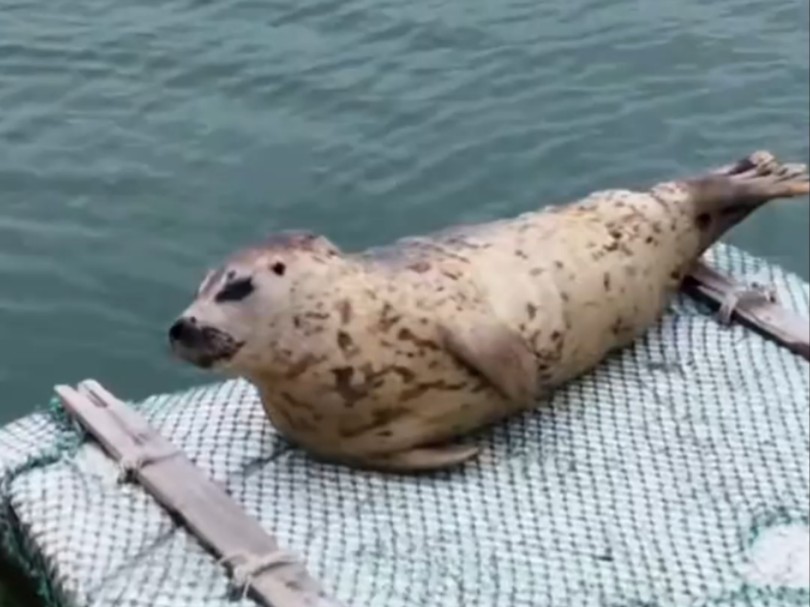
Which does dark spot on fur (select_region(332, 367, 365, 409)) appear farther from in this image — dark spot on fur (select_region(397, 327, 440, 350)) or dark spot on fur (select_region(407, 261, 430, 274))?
dark spot on fur (select_region(407, 261, 430, 274))

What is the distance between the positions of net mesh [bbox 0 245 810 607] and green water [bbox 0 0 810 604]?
1.24m

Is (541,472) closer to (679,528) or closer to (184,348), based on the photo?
(679,528)

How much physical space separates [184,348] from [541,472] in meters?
0.84

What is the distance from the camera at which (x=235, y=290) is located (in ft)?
13.9

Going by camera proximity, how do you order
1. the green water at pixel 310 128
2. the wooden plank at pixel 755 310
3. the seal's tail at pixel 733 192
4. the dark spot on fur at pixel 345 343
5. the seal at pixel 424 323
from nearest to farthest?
1. the seal at pixel 424 323
2. the dark spot on fur at pixel 345 343
3. the wooden plank at pixel 755 310
4. the seal's tail at pixel 733 192
5. the green water at pixel 310 128

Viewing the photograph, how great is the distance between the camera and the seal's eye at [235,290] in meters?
4.23

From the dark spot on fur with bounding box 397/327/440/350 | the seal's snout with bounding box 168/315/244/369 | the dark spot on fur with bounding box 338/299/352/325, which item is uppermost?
the seal's snout with bounding box 168/315/244/369

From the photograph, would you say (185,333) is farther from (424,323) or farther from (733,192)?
(733,192)

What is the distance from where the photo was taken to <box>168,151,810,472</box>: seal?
4281mm

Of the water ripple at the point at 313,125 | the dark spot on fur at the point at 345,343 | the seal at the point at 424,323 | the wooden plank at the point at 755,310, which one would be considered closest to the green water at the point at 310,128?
the water ripple at the point at 313,125

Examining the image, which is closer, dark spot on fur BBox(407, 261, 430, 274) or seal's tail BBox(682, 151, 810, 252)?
dark spot on fur BBox(407, 261, 430, 274)

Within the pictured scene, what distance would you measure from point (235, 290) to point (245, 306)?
4cm

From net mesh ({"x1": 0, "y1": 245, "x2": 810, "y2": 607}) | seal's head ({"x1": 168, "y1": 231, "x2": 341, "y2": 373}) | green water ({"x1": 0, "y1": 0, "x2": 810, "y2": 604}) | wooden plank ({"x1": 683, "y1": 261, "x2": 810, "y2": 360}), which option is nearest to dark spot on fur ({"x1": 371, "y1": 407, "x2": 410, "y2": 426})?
net mesh ({"x1": 0, "y1": 245, "x2": 810, "y2": 607})

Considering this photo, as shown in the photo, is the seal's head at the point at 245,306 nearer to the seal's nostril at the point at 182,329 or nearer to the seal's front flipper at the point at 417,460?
the seal's nostril at the point at 182,329
